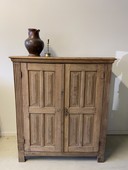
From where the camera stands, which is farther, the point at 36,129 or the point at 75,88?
the point at 36,129

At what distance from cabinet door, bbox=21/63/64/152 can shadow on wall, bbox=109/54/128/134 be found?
42.2 inches

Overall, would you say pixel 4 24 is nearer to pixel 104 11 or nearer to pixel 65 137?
pixel 104 11

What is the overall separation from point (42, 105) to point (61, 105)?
0.21 m

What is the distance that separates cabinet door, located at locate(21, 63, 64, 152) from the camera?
189 centimetres

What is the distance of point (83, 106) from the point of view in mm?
1986

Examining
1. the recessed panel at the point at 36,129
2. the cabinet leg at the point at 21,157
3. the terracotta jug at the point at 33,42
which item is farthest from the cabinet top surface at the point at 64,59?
the cabinet leg at the point at 21,157

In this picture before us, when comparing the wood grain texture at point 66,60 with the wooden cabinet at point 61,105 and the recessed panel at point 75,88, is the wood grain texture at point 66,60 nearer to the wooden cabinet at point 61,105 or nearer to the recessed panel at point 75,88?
the wooden cabinet at point 61,105

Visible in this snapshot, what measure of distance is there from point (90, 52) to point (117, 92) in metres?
0.75

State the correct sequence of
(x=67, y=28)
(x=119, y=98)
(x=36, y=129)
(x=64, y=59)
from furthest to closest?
1. (x=119, y=98)
2. (x=67, y=28)
3. (x=36, y=129)
4. (x=64, y=59)

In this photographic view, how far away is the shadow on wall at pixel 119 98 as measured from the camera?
2615mm

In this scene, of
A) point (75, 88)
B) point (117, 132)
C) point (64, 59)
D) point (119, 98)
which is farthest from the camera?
point (117, 132)

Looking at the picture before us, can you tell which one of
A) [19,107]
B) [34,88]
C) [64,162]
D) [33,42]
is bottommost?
[64,162]

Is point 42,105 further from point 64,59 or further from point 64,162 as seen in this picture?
point 64,162

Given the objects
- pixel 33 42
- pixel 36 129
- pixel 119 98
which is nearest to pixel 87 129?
pixel 36 129
